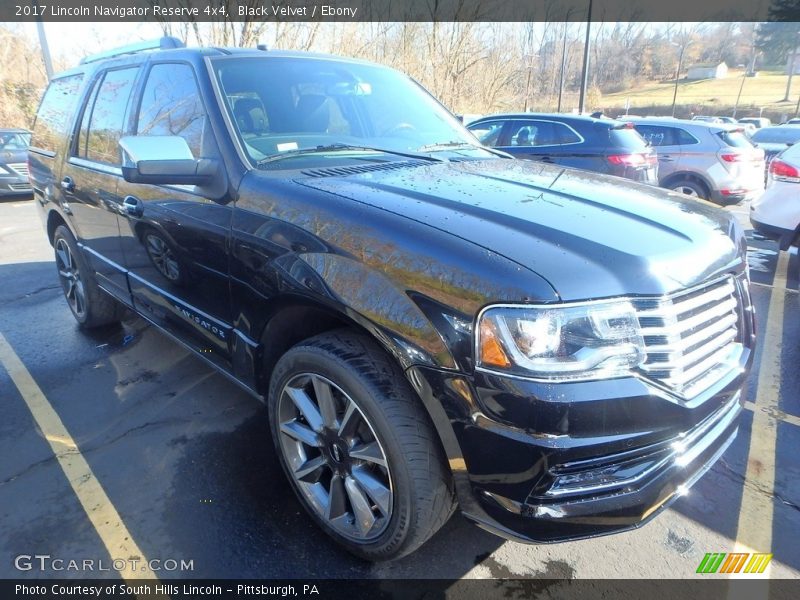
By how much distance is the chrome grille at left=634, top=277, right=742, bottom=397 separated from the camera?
170cm

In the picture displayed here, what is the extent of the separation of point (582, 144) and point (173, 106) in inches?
263

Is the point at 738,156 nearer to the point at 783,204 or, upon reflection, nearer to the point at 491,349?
the point at 783,204

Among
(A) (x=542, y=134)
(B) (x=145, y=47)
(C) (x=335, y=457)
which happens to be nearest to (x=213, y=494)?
(C) (x=335, y=457)

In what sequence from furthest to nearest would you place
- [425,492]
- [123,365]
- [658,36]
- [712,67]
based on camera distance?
[712,67]
[658,36]
[123,365]
[425,492]

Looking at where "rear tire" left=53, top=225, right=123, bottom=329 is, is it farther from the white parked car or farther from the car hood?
the white parked car

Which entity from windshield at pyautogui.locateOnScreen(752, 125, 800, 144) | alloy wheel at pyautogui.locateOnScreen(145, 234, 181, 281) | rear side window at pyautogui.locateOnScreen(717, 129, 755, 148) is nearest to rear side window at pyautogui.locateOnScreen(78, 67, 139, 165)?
alloy wheel at pyautogui.locateOnScreen(145, 234, 181, 281)

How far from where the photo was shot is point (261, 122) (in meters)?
2.69

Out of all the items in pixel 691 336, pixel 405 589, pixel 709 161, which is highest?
pixel 691 336

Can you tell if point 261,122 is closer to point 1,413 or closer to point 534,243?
point 534,243

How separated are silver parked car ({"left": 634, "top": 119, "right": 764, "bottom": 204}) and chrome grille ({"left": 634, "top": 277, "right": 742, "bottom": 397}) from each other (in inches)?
356

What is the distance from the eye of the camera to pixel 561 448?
1.60m

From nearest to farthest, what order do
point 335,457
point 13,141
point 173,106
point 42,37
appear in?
point 335,457, point 173,106, point 13,141, point 42,37

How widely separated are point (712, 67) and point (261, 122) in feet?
317

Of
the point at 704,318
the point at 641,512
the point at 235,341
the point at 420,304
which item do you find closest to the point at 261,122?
the point at 235,341
